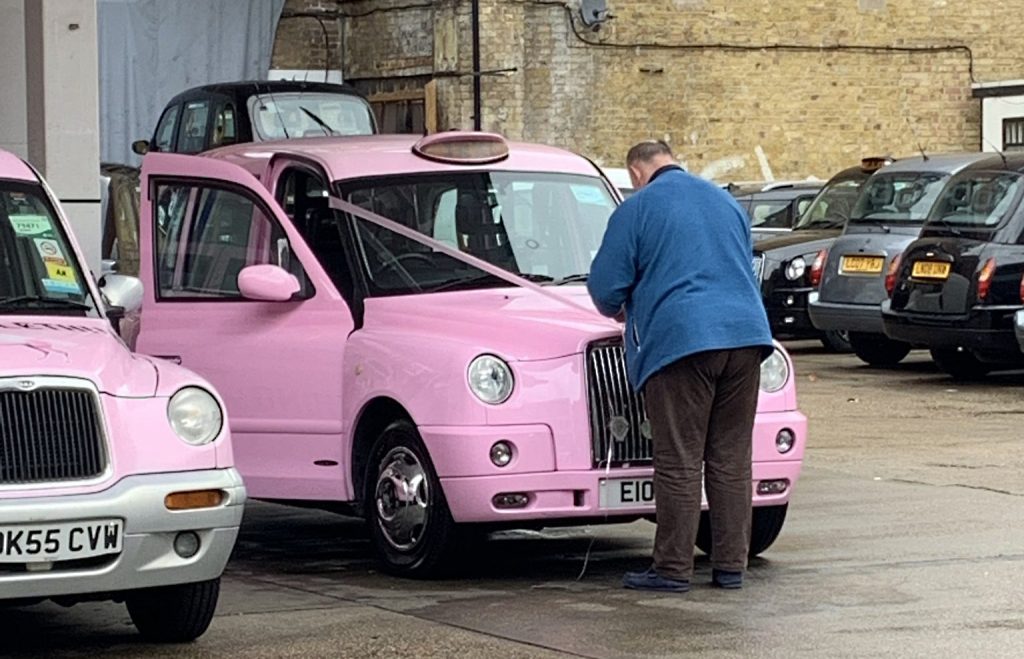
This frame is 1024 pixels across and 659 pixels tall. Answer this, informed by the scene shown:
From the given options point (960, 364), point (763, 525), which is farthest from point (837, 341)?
point (763, 525)

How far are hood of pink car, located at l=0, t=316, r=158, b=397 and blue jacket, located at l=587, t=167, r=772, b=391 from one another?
1978 millimetres

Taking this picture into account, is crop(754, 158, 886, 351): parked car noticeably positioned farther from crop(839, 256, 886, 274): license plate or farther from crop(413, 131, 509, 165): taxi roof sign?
crop(413, 131, 509, 165): taxi roof sign

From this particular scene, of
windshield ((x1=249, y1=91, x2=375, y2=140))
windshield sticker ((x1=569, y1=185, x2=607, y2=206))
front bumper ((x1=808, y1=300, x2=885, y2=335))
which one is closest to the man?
windshield sticker ((x1=569, y1=185, x2=607, y2=206))

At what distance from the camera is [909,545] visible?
10.4 meters

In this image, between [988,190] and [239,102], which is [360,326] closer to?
[988,190]

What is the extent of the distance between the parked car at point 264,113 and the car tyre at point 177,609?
50.6ft

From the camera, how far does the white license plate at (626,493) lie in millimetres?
9281

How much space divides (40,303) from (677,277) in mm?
2412

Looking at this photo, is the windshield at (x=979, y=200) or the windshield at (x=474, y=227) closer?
the windshield at (x=474, y=227)

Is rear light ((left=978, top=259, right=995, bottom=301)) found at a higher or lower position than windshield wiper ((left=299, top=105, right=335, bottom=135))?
lower

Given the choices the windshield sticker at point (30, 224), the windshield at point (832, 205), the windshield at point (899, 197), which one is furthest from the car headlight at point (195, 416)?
the windshield at point (832, 205)

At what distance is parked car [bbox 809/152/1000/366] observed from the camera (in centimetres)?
2069

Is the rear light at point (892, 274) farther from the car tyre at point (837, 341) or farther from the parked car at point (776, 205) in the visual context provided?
the parked car at point (776, 205)

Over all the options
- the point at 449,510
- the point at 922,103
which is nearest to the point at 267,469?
the point at 449,510
